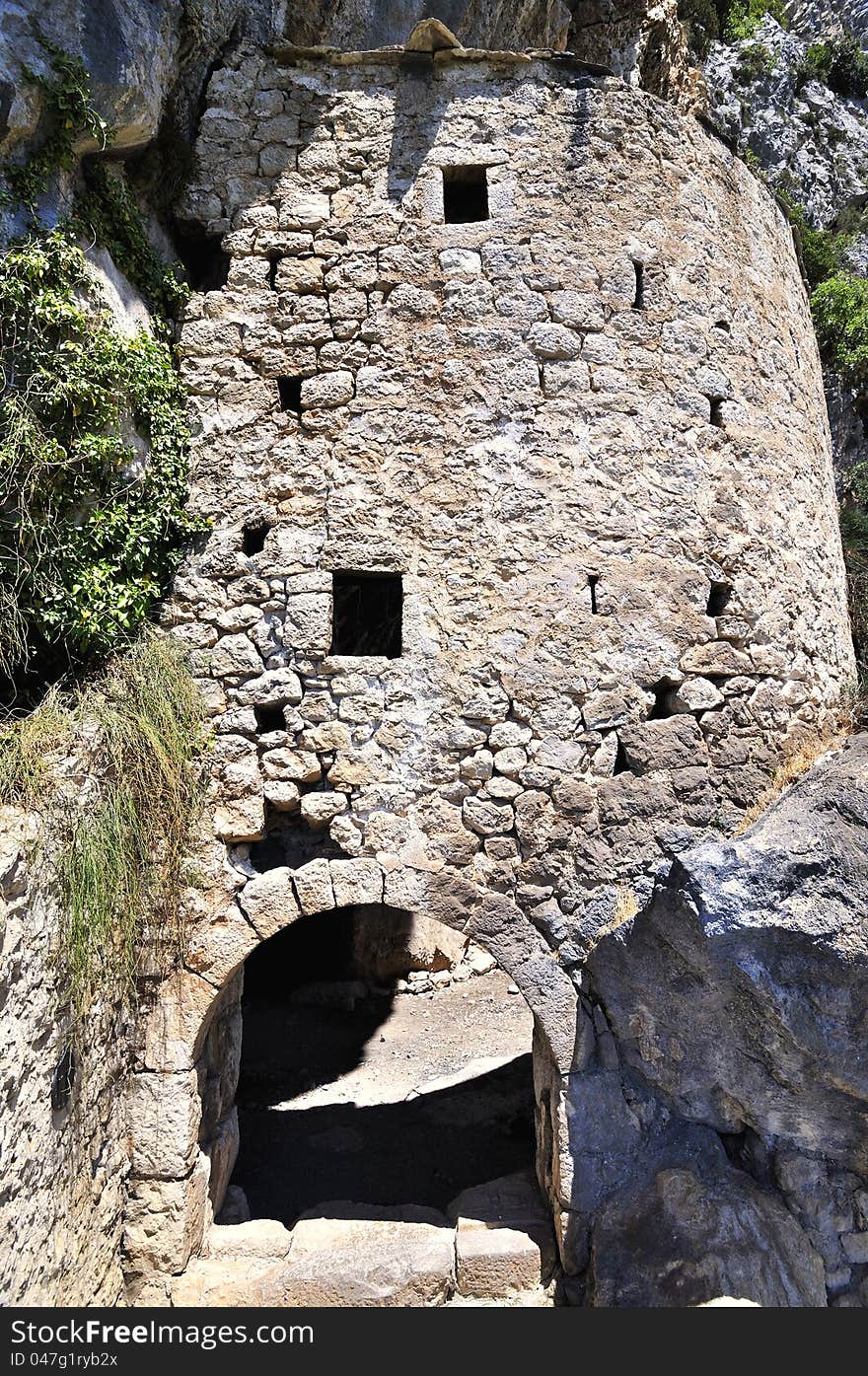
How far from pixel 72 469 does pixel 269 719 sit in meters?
1.81

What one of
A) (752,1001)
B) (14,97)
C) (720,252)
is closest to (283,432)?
(14,97)

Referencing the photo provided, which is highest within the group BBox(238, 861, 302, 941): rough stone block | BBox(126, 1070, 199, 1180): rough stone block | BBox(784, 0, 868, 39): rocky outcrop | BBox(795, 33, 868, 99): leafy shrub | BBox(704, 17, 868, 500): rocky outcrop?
BBox(784, 0, 868, 39): rocky outcrop

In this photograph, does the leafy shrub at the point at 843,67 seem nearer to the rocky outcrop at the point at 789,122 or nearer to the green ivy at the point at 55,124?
the rocky outcrop at the point at 789,122

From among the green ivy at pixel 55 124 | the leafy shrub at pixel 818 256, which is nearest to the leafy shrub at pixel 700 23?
the leafy shrub at pixel 818 256

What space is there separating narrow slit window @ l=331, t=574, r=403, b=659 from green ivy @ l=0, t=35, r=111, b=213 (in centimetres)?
328

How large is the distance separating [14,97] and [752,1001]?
617 cm

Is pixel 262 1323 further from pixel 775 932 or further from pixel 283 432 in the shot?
pixel 283 432

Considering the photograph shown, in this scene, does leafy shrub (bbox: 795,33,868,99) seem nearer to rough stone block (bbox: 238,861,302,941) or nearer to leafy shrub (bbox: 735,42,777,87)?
leafy shrub (bbox: 735,42,777,87)

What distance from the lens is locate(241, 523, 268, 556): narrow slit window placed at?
5402 millimetres

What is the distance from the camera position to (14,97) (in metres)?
4.45

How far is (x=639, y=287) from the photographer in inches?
222

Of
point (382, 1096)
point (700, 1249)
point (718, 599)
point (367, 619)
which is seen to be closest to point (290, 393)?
point (367, 619)

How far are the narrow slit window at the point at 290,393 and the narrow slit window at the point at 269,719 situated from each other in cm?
197

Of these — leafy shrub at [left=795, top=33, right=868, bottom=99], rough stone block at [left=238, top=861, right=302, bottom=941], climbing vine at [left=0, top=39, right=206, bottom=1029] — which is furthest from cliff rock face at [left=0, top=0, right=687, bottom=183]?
leafy shrub at [left=795, top=33, right=868, bottom=99]
